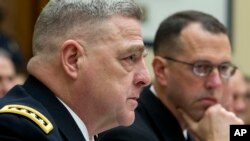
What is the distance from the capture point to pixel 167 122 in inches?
137

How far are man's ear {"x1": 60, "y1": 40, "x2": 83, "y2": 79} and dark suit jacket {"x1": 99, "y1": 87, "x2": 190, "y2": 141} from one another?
0.66 meters

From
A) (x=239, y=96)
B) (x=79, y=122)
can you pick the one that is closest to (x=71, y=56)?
(x=79, y=122)

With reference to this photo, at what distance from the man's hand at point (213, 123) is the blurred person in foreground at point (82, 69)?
0.88 metres

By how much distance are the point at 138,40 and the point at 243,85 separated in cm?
339

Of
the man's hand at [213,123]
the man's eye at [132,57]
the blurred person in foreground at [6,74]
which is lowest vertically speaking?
the blurred person in foreground at [6,74]

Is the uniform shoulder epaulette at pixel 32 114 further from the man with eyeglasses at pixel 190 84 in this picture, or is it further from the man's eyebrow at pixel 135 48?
the man with eyeglasses at pixel 190 84

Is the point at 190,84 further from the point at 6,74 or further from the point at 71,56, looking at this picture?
the point at 6,74

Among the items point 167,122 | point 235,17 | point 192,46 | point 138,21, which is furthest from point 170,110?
point 235,17

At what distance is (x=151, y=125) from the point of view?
11.2 feet

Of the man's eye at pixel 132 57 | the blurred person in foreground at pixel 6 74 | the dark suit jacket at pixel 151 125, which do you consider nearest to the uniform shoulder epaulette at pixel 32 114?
the man's eye at pixel 132 57

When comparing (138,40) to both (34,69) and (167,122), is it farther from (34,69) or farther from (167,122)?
(167,122)

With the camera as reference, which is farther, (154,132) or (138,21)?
(154,132)

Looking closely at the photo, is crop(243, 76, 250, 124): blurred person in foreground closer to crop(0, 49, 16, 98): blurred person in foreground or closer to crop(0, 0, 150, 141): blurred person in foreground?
crop(0, 49, 16, 98): blurred person in foreground

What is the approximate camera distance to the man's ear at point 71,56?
2.59m
